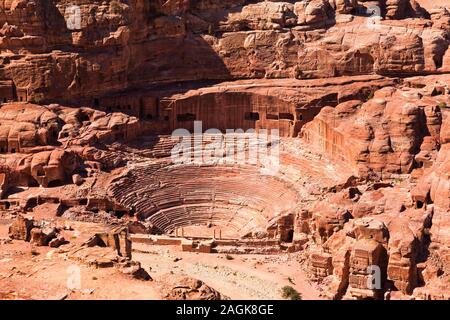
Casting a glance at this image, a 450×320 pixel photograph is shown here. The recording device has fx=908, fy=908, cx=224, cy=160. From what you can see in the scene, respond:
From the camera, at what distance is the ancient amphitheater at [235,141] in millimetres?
46344

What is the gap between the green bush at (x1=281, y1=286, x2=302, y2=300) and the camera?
43844mm

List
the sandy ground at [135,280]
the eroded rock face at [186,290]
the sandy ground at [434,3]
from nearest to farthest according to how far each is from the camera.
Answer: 1. the eroded rock face at [186,290]
2. the sandy ground at [135,280]
3. the sandy ground at [434,3]

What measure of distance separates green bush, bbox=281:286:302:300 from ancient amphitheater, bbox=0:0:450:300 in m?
0.11

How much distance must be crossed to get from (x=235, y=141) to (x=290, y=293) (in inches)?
791

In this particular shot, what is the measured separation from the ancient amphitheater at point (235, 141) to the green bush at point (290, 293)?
11cm

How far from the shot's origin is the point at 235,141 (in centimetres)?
6253

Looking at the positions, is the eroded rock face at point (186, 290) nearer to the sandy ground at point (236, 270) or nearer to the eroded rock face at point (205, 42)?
the sandy ground at point (236, 270)

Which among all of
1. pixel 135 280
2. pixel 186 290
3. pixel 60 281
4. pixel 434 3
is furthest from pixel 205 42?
pixel 186 290

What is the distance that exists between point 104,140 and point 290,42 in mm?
14879

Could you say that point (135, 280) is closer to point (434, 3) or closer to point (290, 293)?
point (290, 293)

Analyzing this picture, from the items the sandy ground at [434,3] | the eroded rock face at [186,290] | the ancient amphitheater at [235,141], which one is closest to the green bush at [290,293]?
the ancient amphitheater at [235,141]

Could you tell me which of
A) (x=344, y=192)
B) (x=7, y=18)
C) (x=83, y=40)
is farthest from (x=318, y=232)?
(x=7, y=18)

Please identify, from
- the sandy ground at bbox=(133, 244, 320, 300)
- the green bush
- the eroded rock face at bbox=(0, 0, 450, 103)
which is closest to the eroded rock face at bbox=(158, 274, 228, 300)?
the sandy ground at bbox=(133, 244, 320, 300)

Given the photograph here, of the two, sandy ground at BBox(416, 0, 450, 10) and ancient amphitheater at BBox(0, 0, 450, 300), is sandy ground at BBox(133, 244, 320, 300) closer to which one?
ancient amphitheater at BBox(0, 0, 450, 300)
